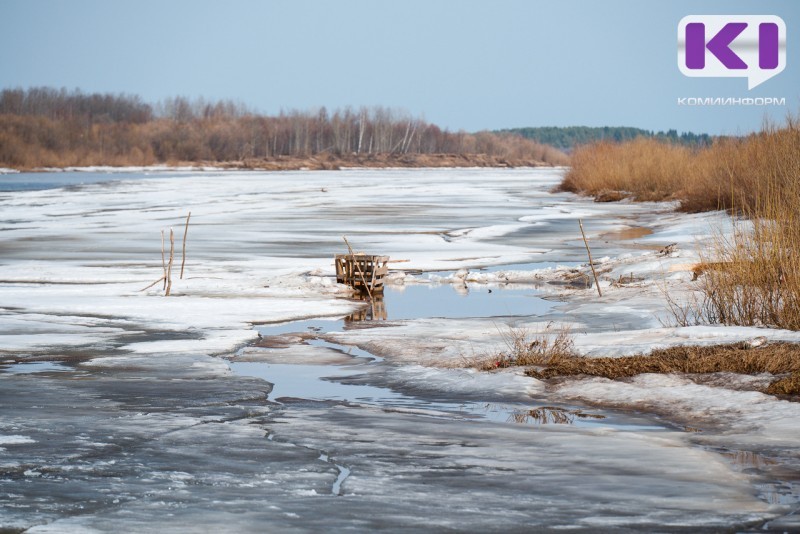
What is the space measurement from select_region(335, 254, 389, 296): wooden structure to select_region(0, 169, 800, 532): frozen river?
268 millimetres

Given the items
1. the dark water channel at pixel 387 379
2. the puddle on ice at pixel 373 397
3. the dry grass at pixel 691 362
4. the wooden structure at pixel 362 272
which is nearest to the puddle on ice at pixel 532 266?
the wooden structure at pixel 362 272

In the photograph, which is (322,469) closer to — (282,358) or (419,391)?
(419,391)

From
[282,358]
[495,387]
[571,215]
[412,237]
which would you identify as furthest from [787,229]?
[571,215]

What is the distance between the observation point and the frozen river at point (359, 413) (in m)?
5.40

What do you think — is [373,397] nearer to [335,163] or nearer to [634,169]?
[634,169]

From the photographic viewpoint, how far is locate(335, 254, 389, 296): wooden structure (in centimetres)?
1536

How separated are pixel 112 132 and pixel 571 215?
369 feet

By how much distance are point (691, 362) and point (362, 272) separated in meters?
7.26

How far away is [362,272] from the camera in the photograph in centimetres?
1545

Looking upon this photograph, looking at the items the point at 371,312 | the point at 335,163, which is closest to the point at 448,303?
the point at 371,312

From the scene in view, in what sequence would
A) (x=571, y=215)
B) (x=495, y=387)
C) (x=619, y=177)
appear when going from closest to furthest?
(x=495, y=387) → (x=571, y=215) → (x=619, y=177)

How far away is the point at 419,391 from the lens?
8.66 meters

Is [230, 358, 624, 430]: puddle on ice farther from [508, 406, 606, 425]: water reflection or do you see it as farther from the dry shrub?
the dry shrub

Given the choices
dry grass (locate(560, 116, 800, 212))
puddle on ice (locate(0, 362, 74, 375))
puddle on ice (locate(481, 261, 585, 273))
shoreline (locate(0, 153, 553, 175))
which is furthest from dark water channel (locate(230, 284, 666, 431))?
shoreline (locate(0, 153, 553, 175))
